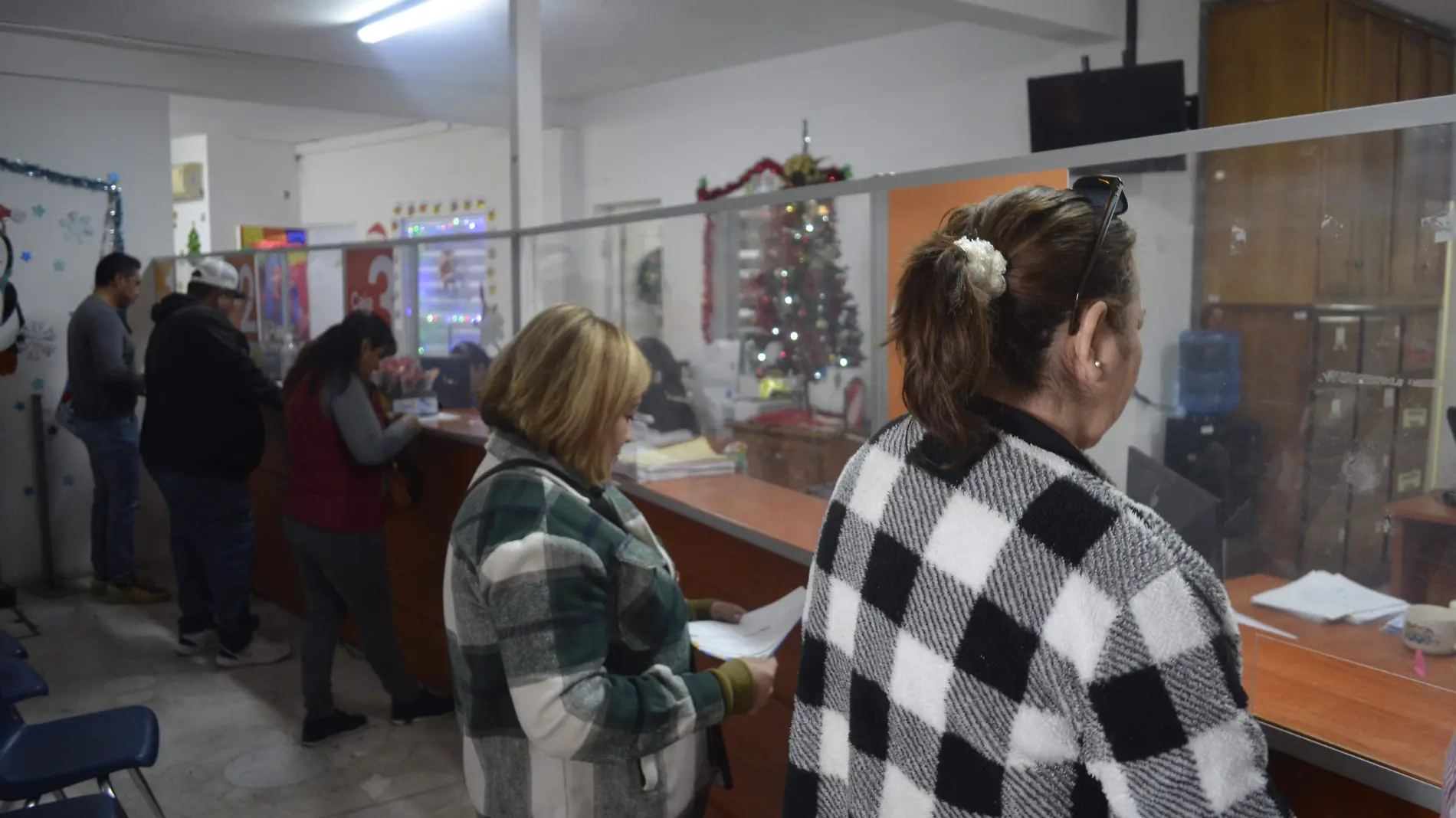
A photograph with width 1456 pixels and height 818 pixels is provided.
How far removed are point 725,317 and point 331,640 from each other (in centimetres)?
178

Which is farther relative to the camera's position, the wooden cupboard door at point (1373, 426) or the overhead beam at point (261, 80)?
the overhead beam at point (261, 80)

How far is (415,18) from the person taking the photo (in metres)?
5.84

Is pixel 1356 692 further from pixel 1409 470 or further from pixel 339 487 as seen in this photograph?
pixel 339 487

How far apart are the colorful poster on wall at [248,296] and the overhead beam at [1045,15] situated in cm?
334

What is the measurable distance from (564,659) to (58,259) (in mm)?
5674

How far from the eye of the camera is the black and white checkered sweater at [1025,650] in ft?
2.45

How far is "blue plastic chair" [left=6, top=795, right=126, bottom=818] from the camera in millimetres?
1987

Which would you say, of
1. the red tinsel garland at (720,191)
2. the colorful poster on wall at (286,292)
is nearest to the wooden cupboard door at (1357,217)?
the red tinsel garland at (720,191)

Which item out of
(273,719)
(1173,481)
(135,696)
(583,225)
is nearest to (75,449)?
(135,696)

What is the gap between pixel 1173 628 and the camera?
75 centimetres

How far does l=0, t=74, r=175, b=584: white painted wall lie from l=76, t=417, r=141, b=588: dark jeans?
71 centimetres

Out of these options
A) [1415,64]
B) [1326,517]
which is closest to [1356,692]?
[1326,517]

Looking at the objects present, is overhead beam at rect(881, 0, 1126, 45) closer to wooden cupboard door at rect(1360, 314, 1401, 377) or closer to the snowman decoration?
wooden cupboard door at rect(1360, 314, 1401, 377)

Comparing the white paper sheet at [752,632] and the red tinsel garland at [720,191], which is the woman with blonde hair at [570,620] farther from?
the red tinsel garland at [720,191]
